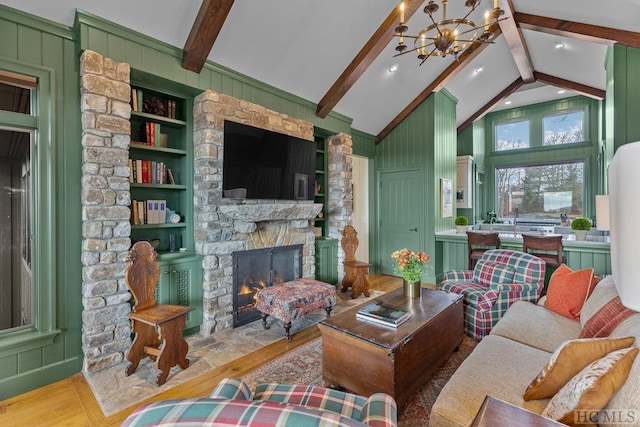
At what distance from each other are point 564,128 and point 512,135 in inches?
40.0

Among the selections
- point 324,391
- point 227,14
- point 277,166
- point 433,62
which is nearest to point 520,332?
point 324,391

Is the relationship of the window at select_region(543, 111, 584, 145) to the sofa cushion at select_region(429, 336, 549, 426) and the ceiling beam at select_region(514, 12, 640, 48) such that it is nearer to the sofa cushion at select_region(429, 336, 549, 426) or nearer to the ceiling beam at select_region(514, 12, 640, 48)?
the ceiling beam at select_region(514, 12, 640, 48)

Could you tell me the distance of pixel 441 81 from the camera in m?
5.10

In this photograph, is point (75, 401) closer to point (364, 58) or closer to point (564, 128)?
point (364, 58)

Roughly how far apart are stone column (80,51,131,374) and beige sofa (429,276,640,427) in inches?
99.5

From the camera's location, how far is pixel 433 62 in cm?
468

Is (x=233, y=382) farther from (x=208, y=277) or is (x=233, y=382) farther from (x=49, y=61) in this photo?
(x=49, y=61)

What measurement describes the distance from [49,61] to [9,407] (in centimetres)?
253

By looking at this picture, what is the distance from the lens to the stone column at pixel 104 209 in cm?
241

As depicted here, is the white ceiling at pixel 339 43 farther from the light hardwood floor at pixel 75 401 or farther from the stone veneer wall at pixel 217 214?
the light hardwood floor at pixel 75 401

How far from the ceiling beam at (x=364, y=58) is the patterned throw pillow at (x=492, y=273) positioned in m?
2.84

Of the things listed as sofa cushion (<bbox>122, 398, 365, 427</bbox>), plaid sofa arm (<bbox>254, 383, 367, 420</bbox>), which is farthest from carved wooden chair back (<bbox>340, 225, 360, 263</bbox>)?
sofa cushion (<bbox>122, 398, 365, 427</bbox>)

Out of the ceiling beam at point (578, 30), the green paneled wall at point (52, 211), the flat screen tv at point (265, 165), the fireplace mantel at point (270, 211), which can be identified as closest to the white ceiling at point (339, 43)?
the ceiling beam at point (578, 30)

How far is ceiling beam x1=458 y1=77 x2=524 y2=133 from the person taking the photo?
6027 mm
